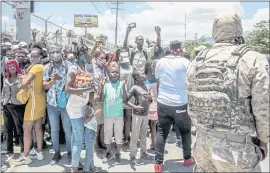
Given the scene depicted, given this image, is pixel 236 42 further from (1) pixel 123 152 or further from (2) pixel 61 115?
(1) pixel 123 152

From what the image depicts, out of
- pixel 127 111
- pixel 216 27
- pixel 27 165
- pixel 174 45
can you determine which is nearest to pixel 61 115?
pixel 27 165

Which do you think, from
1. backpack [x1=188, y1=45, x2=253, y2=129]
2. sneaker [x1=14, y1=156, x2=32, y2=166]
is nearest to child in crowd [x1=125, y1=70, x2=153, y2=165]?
sneaker [x1=14, y1=156, x2=32, y2=166]

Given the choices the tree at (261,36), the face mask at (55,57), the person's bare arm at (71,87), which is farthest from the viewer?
the tree at (261,36)

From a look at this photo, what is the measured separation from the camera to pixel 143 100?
4543mm

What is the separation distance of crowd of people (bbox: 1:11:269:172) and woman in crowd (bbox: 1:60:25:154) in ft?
0.05

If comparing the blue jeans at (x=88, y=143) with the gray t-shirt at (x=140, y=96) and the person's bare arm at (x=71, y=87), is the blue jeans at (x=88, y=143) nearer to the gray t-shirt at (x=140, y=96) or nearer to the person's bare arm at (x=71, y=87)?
the person's bare arm at (x=71, y=87)

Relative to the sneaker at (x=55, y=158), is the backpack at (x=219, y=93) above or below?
above

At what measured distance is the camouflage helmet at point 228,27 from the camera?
7.94 ft

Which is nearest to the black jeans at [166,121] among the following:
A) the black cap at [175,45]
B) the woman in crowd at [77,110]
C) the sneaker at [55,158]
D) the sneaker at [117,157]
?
the sneaker at [117,157]

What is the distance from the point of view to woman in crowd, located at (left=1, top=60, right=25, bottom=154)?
4445 millimetres

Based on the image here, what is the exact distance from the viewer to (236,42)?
8.13 ft

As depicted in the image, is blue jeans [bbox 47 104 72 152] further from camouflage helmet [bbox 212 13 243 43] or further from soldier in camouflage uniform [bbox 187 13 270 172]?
camouflage helmet [bbox 212 13 243 43]

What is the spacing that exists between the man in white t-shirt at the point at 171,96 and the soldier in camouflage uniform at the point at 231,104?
1510 mm

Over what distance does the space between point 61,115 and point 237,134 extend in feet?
8.92
